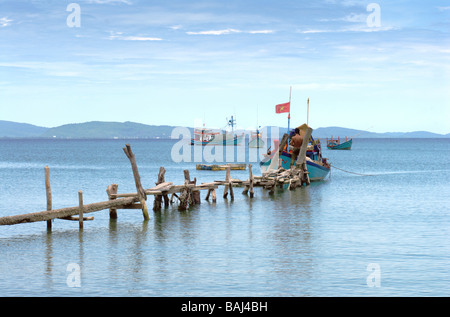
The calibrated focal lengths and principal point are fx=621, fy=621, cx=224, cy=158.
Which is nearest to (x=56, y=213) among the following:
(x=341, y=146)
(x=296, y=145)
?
(x=296, y=145)

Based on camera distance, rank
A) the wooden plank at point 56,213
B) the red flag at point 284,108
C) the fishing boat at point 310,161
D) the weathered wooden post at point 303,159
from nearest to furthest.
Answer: the wooden plank at point 56,213, the weathered wooden post at point 303,159, the red flag at point 284,108, the fishing boat at point 310,161

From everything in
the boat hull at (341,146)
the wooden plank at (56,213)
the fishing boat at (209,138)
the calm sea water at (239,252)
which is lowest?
the calm sea water at (239,252)

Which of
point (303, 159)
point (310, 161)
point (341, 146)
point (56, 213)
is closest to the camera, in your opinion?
point (56, 213)

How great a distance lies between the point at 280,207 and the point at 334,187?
617 inches

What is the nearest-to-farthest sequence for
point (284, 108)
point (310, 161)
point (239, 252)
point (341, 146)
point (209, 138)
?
point (239, 252) → point (284, 108) → point (310, 161) → point (341, 146) → point (209, 138)

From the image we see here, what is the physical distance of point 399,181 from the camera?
57562 millimetres

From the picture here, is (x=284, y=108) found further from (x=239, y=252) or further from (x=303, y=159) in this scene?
(x=239, y=252)

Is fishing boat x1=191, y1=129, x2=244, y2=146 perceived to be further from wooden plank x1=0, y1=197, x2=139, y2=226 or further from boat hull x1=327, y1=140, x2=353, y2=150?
wooden plank x1=0, y1=197, x2=139, y2=226

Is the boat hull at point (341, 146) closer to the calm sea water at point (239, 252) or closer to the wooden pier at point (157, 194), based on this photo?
the wooden pier at point (157, 194)

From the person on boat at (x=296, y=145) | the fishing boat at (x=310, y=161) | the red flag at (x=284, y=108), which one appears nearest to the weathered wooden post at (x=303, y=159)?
the person on boat at (x=296, y=145)

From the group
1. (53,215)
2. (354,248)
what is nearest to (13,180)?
(53,215)

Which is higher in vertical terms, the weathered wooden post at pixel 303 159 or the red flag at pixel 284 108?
the red flag at pixel 284 108

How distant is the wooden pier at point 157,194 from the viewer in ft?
79.9

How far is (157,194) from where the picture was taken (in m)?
29.3
